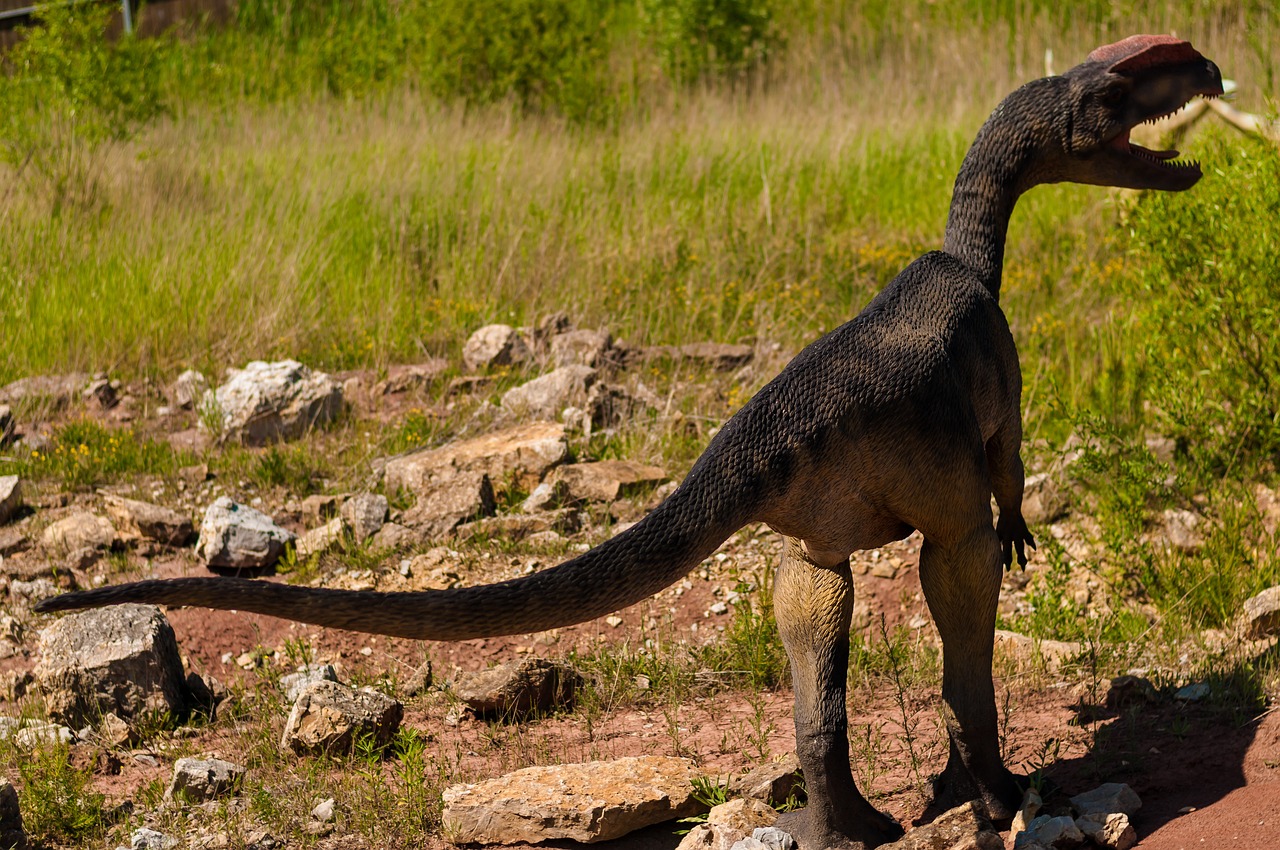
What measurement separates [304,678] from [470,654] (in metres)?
0.67

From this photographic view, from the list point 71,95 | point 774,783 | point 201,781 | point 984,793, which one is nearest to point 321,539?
point 201,781

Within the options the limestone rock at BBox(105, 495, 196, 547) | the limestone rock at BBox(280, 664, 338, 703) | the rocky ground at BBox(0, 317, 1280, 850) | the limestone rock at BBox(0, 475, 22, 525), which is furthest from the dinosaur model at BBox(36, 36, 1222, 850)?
the limestone rock at BBox(0, 475, 22, 525)

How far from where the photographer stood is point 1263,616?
4.58 m

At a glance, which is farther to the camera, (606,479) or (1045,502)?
(606,479)

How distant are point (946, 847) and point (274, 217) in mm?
7009

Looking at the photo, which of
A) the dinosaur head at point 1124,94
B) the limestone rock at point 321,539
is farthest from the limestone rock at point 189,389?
the dinosaur head at point 1124,94

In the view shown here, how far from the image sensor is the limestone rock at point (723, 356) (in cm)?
719

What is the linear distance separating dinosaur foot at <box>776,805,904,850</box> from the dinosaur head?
1.71 meters

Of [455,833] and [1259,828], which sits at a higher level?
[1259,828]

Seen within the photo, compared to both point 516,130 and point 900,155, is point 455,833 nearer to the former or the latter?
point 900,155

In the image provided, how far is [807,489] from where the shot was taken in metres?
2.83

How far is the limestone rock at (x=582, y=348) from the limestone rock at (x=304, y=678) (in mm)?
2755

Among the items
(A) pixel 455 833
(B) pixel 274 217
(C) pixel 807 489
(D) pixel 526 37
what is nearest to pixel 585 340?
(B) pixel 274 217

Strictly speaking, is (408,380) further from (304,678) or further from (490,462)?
(304,678)
